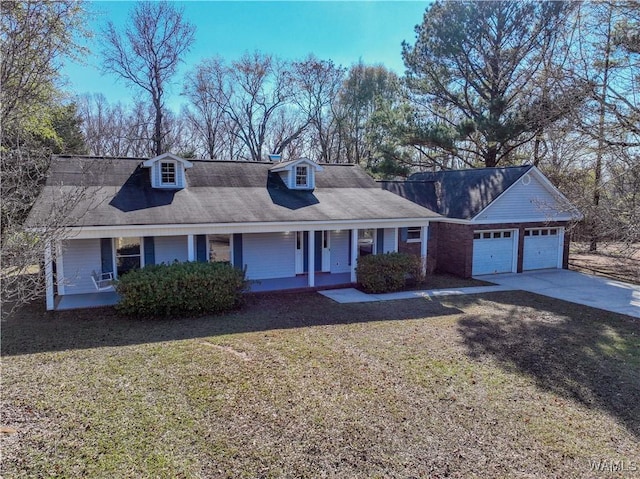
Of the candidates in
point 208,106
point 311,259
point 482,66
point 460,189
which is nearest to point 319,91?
point 208,106

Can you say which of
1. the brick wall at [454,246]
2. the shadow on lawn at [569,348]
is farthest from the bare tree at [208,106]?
the shadow on lawn at [569,348]

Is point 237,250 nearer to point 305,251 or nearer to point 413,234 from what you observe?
point 305,251

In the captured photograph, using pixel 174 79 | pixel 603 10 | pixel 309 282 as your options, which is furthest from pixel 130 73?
pixel 603 10

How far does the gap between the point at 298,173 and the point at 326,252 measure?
10.9 ft

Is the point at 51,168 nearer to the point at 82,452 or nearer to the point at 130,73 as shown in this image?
the point at 82,452

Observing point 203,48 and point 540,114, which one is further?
point 203,48

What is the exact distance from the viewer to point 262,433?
5.55m

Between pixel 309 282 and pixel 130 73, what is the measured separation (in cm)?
2302

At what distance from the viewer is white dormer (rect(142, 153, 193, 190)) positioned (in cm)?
1406

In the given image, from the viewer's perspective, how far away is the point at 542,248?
19.1m

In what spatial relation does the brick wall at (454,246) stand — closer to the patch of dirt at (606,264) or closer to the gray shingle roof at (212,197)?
the gray shingle roof at (212,197)

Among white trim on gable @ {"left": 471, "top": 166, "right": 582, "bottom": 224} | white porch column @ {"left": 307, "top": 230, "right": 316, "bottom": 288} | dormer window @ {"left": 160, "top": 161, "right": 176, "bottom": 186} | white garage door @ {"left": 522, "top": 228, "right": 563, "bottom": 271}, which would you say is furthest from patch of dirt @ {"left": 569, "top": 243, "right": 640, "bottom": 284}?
dormer window @ {"left": 160, "top": 161, "right": 176, "bottom": 186}

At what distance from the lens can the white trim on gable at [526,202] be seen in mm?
17344

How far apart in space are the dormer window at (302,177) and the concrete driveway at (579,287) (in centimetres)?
823
